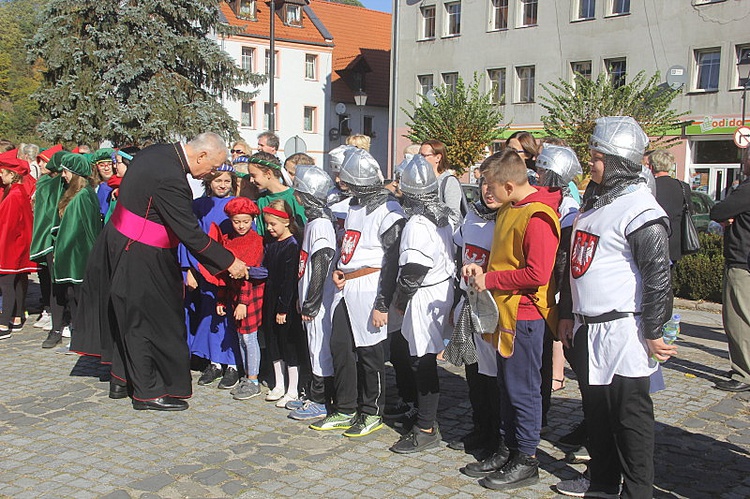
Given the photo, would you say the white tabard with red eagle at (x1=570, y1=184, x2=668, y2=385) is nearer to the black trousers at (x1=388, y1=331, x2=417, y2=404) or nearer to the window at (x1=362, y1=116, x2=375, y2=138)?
the black trousers at (x1=388, y1=331, x2=417, y2=404)

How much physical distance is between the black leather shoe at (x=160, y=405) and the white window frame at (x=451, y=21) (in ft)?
109

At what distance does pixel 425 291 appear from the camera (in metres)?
5.32

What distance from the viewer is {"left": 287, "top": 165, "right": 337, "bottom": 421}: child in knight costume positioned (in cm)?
581

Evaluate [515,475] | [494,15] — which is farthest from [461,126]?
[515,475]

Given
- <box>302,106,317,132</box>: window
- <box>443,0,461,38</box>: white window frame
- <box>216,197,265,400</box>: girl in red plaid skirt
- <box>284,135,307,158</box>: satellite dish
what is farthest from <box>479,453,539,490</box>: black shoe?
<box>302,106,317,132</box>: window

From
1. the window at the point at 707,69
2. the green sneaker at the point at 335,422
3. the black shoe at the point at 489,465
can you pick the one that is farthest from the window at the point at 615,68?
the black shoe at the point at 489,465

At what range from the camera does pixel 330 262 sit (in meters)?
5.84

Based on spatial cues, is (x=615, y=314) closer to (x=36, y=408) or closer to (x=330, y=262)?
(x=330, y=262)

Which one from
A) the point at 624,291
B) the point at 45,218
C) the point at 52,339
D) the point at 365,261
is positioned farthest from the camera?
the point at 45,218

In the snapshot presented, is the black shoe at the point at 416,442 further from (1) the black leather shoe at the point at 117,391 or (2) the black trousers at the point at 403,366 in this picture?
(1) the black leather shoe at the point at 117,391

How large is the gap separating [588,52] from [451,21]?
25.8 feet

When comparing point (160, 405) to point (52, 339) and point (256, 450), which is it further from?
point (52, 339)

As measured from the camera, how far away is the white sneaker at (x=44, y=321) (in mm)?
9574

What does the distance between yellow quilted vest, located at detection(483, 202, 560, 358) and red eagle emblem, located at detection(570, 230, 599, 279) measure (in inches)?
8.8
